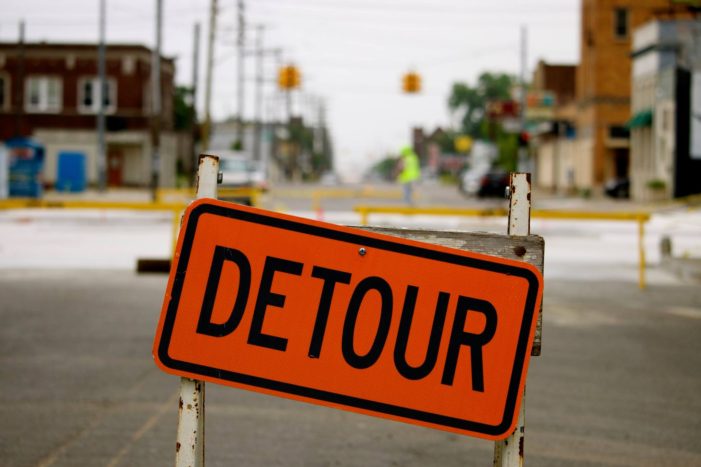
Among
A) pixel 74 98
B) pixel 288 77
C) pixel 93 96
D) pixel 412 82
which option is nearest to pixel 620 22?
pixel 412 82

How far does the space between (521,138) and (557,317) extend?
38.0 m

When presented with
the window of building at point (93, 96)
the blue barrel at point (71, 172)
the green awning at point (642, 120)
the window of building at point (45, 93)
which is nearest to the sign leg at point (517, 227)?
the green awning at point (642, 120)

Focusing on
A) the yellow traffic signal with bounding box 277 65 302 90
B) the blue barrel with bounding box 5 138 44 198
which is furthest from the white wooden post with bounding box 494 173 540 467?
the yellow traffic signal with bounding box 277 65 302 90

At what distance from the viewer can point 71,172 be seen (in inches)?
2212

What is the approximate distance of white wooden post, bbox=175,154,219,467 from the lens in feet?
10.6

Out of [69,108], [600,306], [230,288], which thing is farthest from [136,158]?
[230,288]

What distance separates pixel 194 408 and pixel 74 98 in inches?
2475

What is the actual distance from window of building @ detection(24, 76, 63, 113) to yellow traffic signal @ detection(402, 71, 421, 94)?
93.6 ft

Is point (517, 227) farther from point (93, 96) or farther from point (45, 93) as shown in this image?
point (45, 93)

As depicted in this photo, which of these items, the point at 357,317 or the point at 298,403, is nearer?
the point at 357,317

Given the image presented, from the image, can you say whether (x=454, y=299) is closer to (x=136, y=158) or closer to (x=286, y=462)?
(x=286, y=462)

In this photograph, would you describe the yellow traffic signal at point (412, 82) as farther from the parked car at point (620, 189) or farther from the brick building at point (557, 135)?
the brick building at point (557, 135)

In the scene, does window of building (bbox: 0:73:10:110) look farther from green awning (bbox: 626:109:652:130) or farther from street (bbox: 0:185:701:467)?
street (bbox: 0:185:701:467)

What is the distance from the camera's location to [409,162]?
1047 inches
